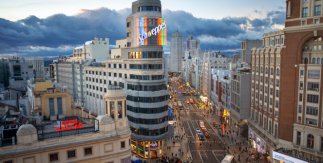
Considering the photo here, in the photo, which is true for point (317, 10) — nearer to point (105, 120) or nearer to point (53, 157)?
point (105, 120)

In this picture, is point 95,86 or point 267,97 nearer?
point 267,97

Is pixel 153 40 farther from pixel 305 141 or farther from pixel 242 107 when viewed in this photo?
pixel 305 141

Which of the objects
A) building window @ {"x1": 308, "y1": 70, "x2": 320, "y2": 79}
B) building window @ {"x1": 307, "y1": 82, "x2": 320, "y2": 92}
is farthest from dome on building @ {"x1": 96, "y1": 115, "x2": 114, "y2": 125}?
building window @ {"x1": 308, "y1": 70, "x2": 320, "y2": 79}

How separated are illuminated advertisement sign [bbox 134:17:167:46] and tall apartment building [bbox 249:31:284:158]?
30.4m

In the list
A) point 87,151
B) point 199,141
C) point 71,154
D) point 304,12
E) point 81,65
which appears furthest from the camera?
point 81,65

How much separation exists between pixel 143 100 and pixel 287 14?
40.7m

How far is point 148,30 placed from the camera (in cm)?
7462

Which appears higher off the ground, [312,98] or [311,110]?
[312,98]

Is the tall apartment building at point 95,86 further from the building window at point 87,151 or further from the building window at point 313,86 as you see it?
the building window at point 313,86

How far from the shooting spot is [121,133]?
38.0 m

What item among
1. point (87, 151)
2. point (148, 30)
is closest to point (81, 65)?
point (148, 30)

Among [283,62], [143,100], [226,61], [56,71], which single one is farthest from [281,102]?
[56,71]

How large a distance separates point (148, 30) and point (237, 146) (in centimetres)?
4489

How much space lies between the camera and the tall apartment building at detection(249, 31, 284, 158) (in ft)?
201
